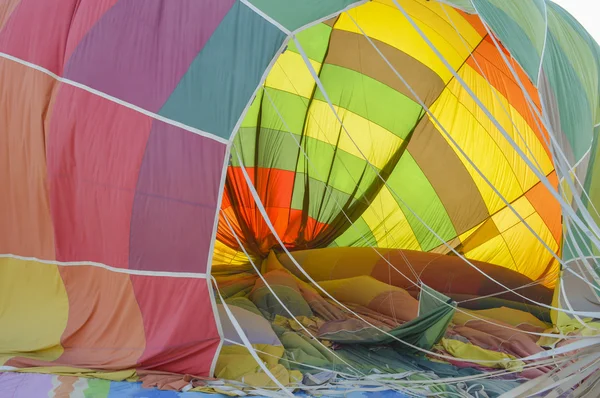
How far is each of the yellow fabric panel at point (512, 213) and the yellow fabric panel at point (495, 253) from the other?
0.10m

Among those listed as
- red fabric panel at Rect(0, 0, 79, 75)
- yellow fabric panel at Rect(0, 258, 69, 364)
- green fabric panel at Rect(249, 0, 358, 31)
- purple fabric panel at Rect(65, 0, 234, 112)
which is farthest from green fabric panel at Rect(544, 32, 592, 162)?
yellow fabric panel at Rect(0, 258, 69, 364)

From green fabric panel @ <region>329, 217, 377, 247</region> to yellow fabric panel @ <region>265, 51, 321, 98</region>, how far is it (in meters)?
1.03

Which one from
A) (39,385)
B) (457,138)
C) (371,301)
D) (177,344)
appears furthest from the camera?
(457,138)

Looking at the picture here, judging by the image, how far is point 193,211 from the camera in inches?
111

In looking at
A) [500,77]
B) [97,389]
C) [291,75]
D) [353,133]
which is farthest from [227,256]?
[97,389]

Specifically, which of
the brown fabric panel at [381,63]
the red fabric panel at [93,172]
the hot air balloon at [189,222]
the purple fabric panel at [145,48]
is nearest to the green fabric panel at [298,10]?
the hot air balloon at [189,222]

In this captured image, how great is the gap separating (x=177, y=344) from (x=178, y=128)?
0.87 m

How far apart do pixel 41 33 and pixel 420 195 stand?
2.85 metres

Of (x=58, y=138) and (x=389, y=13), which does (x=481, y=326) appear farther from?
(x=58, y=138)

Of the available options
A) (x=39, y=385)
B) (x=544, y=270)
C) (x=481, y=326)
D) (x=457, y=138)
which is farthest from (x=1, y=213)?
(x=544, y=270)

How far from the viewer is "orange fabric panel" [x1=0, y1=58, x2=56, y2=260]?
3047 millimetres

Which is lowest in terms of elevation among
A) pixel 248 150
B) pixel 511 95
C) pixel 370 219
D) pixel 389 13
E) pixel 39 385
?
pixel 39 385

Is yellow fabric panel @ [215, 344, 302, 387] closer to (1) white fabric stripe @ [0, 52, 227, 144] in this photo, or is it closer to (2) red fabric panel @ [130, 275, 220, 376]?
(2) red fabric panel @ [130, 275, 220, 376]

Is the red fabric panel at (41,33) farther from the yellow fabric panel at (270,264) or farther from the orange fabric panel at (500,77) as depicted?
the orange fabric panel at (500,77)
